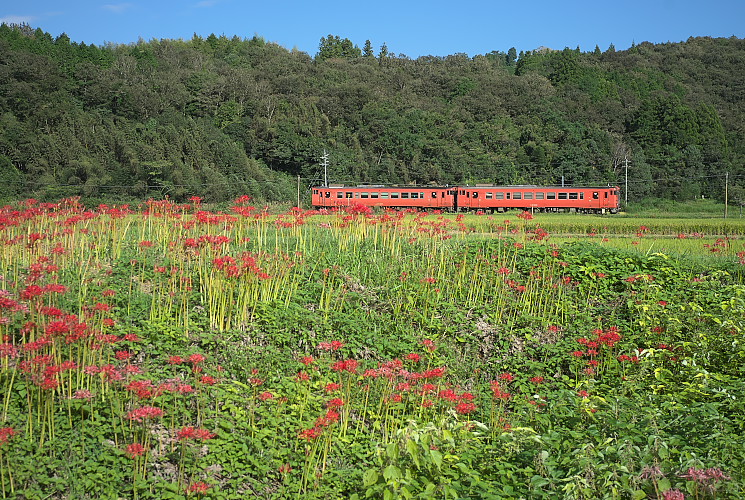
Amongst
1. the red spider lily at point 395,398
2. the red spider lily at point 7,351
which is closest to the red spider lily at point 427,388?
the red spider lily at point 395,398

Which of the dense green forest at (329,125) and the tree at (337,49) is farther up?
the tree at (337,49)

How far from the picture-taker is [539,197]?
37.8m

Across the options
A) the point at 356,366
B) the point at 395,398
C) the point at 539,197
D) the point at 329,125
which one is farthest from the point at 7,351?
the point at 329,125

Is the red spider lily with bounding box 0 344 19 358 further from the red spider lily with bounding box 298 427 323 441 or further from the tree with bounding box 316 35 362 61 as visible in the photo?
the tree with bounding box 316 35 362 61

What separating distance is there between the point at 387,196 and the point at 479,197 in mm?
5530

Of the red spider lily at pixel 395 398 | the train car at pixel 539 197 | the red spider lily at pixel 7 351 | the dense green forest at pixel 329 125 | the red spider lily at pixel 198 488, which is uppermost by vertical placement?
the dense green forest at pixel 329 125

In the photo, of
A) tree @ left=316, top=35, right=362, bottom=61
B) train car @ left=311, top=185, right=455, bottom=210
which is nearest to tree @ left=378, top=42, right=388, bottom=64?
tree @ left=316, top=35, right=362, bottom=61

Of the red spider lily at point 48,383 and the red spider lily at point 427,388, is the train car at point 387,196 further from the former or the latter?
the red spider lily at point 48,383

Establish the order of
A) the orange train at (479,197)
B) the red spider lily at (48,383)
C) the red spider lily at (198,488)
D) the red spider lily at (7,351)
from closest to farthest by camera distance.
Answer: the red spider lily at (198,488)
the red spider lily at (48,383)
the red spider lily at (7,351)
the orange train at (479,197)

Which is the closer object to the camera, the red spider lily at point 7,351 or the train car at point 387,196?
the red spider lily at point 7,351

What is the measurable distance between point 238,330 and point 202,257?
5.74ft

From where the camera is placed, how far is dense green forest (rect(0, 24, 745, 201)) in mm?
38125

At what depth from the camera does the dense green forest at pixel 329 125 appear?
38125 millimetres

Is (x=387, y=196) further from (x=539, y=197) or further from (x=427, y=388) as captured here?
(x=427, y=388)
